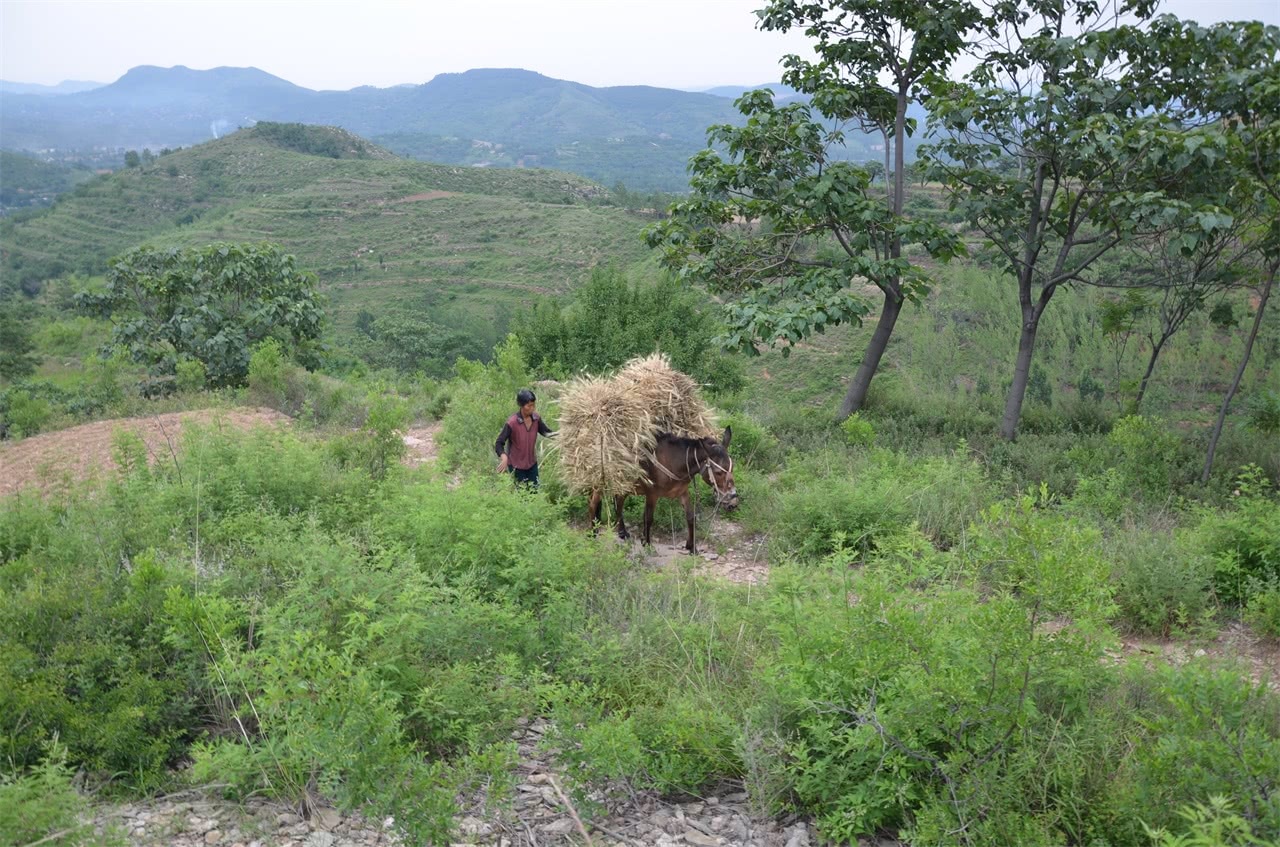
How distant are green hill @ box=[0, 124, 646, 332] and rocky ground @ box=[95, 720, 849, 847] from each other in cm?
4567

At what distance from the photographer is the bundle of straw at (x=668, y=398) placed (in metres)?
7.65

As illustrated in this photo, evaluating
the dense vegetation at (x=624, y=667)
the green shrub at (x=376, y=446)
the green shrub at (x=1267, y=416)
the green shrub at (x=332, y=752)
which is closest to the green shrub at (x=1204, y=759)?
the dense vegetation at (x=624, y=667)

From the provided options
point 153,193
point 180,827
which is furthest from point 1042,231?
point 153,193

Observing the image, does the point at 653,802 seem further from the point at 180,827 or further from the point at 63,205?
the point at 63,205

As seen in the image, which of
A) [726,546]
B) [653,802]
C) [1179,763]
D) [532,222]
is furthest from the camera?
[532,222]

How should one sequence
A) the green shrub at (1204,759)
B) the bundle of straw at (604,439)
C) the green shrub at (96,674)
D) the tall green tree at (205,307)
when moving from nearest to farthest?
the green shrub at (1204,759), the green shrub at (96,674), the bundle of straw at (604,439), the tall green tree at (205,307)

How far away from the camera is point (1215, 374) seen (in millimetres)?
22062

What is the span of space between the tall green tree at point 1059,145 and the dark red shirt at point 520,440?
6.33m

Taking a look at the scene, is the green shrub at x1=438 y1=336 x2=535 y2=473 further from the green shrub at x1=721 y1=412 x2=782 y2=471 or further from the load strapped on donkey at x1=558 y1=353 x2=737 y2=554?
the green shrub at x1=721 y1=412 x2=782 y2=471

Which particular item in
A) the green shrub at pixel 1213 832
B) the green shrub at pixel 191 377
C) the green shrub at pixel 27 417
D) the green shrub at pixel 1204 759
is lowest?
the green shrub at pixel 27 417

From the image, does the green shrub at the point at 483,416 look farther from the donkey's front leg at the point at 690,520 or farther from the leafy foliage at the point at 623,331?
the leafy foliage at the point at 623,331

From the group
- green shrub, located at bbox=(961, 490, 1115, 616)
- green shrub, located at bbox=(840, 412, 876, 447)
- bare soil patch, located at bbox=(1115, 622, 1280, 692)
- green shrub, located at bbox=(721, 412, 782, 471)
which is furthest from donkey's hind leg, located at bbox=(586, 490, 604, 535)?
green shrub, located at bbox=(961, 490, 1115, 616)

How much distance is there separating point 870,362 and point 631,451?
609 cm

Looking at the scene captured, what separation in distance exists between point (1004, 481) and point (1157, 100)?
5292 millimetres
